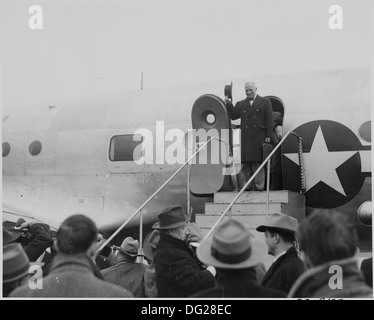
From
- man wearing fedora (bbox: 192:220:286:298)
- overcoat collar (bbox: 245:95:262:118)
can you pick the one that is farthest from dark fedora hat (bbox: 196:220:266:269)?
overcoat collar (bbox: 245:95:262:118)

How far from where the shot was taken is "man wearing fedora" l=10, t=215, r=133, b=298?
13.5ft

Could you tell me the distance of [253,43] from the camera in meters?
5.09

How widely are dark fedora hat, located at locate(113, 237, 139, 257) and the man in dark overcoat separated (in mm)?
930

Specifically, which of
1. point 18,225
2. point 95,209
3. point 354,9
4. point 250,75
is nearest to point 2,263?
point 18,225

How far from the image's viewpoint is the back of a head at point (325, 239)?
3662 millimetres

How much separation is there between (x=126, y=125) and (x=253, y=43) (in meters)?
1.28

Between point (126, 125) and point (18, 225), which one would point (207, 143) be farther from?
point (18, 225)

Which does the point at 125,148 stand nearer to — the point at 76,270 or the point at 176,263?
the point at 176,263

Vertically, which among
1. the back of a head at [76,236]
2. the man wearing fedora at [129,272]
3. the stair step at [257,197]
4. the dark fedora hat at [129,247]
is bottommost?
the man wearing fedora at [129,272]

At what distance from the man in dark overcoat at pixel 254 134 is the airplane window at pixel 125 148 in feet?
2.68

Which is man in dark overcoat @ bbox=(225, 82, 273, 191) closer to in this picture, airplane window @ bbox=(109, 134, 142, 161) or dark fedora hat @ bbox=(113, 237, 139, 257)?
airplane window @ bbox=(109, 134, 142, 161)

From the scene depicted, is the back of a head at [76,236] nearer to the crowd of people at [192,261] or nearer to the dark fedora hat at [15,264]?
the crowd of people at [192,261]

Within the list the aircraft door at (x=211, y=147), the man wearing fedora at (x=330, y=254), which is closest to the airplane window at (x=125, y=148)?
the aircraft door at (x=211, y=147)

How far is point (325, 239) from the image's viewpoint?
3.66 m
